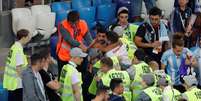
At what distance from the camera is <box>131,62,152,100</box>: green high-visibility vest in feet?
26.4

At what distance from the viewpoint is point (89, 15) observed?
11.7 meters

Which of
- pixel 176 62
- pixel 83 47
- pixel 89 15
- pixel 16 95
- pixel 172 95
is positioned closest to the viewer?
pixel 172 95

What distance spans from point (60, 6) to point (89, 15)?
0.66 m

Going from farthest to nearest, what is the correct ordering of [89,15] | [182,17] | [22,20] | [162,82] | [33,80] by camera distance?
[89,15] < [182,17] < [22,20] < [162,82] < [33,80]

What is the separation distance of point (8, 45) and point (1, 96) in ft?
7.05

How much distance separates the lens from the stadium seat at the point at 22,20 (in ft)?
34.3

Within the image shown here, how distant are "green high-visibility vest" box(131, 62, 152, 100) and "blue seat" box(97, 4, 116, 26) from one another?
3817 millimetres

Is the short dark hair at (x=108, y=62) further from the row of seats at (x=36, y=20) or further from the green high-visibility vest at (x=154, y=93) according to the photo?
the row of seats at (x=36, y=20)

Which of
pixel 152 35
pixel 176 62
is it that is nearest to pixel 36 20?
pixel 152 35

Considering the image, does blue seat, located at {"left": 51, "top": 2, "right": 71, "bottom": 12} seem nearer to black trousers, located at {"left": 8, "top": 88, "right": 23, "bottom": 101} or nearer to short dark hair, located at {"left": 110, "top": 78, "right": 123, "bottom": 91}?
black trousers, located at {"left": 8, "top": 88, "right": 23, "bottom": 101}

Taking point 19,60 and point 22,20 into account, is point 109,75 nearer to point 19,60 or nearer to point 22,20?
point 19,60

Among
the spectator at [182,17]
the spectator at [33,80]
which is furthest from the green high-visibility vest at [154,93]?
the spectator at [182,17]

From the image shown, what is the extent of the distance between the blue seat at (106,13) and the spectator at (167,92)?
168 inches

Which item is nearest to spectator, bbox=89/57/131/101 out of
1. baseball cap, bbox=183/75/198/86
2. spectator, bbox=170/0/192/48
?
baseball cap, bbox=183/75/198/86
